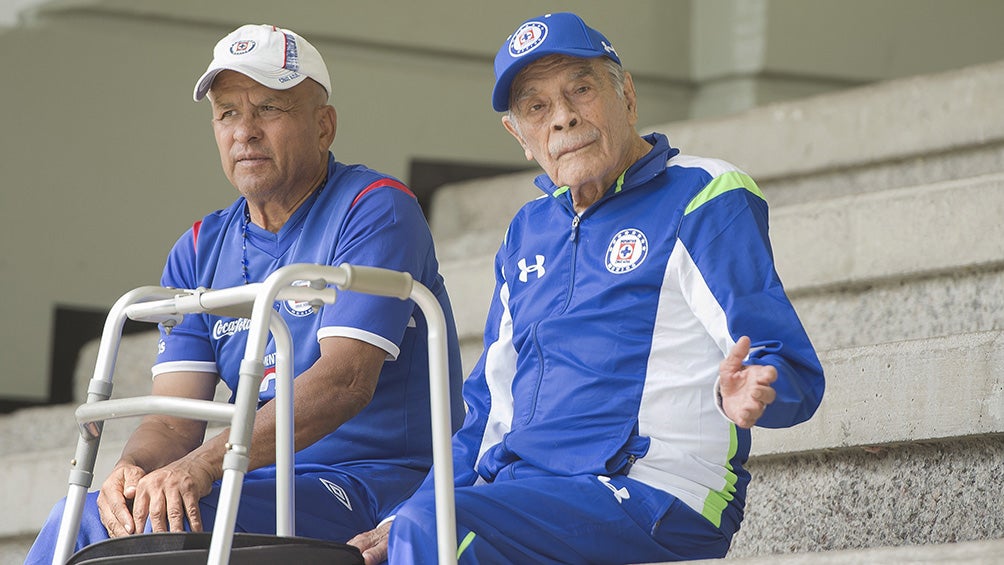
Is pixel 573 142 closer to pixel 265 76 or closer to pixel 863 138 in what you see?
pixel 265 76

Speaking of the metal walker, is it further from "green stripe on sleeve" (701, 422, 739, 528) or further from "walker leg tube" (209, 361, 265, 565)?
"green stripe on sleeve" (701, 422, 739, 528)

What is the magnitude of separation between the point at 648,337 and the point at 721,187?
0.75 feet

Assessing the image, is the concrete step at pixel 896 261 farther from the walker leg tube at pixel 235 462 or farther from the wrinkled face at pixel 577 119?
the walker leg tube at pixel 235 462

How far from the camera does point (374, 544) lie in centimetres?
211

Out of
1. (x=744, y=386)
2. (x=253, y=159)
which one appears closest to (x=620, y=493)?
(x=744, y=386)

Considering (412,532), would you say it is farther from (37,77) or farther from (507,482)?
(37,77)

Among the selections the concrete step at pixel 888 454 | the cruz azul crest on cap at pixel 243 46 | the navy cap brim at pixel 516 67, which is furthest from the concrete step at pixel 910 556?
the cruz azul crest on cap at pixel 243 46

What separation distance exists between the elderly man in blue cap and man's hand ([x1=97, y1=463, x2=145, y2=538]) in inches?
13.5

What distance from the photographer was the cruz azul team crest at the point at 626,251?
86.3 inches

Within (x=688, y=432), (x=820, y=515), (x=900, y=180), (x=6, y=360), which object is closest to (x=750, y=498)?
(x=820, y=515)

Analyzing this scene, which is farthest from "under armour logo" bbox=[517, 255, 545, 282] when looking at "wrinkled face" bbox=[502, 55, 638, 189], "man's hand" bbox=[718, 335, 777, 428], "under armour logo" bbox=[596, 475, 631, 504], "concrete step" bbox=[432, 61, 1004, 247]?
"concrete step" bbox=[432, 61, 1004, 247]

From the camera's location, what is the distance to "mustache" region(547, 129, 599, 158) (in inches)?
89.8

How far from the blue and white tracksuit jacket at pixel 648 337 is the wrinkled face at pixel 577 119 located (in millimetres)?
44

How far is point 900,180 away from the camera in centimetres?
386
